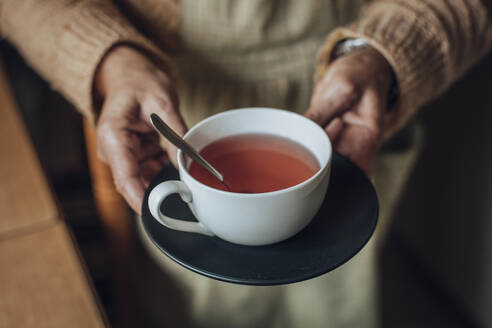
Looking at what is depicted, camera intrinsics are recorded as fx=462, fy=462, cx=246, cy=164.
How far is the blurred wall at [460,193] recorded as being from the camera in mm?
1082

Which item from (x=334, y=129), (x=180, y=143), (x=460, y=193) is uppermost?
(x=180, y=143)

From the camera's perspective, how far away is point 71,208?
127 cm

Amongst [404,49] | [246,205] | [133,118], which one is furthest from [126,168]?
[404,49]

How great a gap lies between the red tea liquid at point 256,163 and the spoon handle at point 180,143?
0.01 meters

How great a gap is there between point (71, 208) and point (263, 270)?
37.1 inches

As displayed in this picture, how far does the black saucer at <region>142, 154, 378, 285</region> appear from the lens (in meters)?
0.46

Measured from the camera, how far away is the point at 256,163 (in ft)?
1.82

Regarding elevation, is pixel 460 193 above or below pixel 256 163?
below

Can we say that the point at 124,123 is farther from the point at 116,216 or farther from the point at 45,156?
the point at 45,156

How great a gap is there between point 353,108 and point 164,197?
13.6 inches

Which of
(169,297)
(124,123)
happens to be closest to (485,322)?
(169,297)

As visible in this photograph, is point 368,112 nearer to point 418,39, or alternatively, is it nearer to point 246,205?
point 418,39

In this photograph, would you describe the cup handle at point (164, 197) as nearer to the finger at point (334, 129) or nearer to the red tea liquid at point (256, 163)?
the red tea liquid at point (256, 163)

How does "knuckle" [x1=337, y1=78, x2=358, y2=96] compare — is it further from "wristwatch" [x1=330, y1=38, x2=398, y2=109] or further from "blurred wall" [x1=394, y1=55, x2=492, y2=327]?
"blurred wall" [x1=394, y1=55, x2=492, y2=327]
